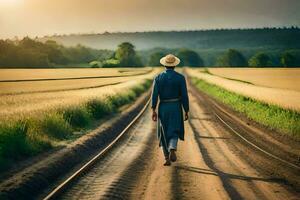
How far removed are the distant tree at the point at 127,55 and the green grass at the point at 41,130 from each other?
440 feet

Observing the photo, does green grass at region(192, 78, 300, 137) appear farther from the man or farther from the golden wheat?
the golden wheat

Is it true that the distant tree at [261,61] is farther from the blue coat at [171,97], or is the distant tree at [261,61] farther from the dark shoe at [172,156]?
the dark shoe at [172,156]

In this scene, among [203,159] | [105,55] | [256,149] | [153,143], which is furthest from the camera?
[105,55]

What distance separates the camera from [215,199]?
823 centimetres

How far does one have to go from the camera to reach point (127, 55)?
541 feet

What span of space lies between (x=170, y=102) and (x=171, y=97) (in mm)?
129

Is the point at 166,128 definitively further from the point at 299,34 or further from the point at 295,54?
the point at 299,34

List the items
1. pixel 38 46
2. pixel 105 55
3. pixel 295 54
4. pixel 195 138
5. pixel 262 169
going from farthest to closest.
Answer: pixel 295 54
pixel 105 55
pixel 38 46
pixel 195 138
pixel 262 169

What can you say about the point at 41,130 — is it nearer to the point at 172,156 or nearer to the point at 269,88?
the point at 172,156

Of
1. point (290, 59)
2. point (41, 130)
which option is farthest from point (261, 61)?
point (41, 130)

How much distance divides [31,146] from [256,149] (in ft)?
21.7

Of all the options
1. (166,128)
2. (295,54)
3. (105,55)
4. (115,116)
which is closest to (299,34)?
(295,54)

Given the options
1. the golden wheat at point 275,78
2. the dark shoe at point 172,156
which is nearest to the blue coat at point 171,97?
the dark shoe at point 172,156

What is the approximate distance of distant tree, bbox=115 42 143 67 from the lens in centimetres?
15912
